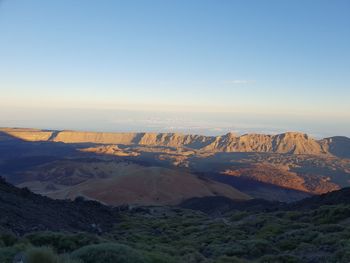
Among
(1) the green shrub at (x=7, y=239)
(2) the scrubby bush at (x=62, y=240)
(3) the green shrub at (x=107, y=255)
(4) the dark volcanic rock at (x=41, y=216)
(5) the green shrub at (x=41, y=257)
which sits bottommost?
(4) the dark volcanic rock at (x=41, y=216)

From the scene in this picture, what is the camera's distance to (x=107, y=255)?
1195cm

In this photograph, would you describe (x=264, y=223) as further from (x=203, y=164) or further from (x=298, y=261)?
(x=203, y=164)

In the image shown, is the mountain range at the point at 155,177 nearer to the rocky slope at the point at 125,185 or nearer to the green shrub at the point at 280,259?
the rocky slope at the point at 125,185

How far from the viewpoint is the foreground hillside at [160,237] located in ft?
40.6

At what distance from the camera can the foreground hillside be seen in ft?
40.6

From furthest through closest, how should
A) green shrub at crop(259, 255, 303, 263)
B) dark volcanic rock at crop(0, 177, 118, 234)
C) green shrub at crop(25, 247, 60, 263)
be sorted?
dark volcanic rock at crop(0, 177, 118, 234)
green shrub at crop(259, 255, 303, 263)
green shrub at crop(25, 247, 60, 263)

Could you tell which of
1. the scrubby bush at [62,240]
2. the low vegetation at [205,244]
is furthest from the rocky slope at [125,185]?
the scrubby bush at [62,240]

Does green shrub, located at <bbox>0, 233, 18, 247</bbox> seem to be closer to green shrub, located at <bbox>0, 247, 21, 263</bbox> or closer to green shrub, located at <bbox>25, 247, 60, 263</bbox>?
green shrub, located at <bbox>0, 247, 21, 263</bbox>

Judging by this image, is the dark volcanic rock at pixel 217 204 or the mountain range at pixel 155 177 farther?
the mountain range at pixel 155 177

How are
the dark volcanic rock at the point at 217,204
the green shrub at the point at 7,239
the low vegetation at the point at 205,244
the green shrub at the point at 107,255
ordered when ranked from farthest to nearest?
the dark volcanic rock at the point at 217,204, the green shrub at the point at 7,239, the low vegetation at the point at 205,244, the green shrub at the point at 107,255

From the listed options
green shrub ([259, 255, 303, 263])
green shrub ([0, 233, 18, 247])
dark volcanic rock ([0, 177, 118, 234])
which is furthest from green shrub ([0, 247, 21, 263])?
green shrub ([259, 255, 303, 263])

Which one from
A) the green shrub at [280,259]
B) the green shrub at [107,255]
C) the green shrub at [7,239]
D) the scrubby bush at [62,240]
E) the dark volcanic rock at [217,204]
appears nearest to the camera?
the green shrub at [107,255]

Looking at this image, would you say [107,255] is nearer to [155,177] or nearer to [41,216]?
[41,216]

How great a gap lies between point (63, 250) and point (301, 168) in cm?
15858
